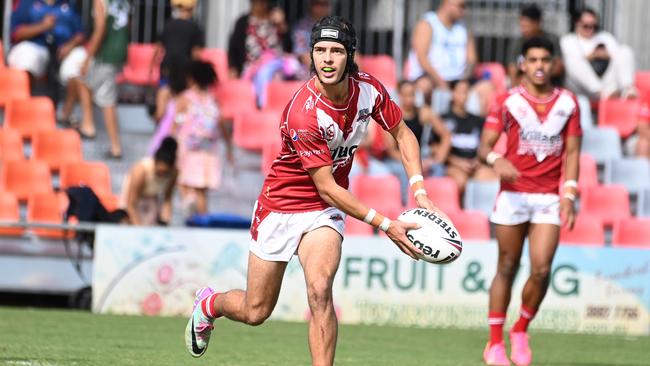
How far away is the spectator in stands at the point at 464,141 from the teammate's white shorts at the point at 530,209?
18.3ft

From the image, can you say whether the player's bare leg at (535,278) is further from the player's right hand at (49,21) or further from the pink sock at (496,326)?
the player's right hand at (49,21)

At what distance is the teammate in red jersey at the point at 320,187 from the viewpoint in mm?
7371

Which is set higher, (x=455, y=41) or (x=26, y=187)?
(x=455, y=41)

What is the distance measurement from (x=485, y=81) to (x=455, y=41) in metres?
0.62

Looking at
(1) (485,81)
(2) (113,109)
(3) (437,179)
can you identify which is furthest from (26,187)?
(1) (485,81)

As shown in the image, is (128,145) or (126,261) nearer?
(126,261)

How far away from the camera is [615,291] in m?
13.5

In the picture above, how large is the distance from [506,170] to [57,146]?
7.21 metres

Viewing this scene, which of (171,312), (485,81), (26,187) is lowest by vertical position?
(171,312)

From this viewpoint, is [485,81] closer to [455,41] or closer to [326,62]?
[455,41]

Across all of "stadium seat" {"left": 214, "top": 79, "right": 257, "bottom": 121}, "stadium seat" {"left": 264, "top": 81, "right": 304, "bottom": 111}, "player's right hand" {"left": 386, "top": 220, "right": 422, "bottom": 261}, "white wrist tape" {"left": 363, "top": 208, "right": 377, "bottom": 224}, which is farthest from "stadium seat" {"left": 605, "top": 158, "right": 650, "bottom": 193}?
"player's right hand" {"left": 386, "top": 220, "right": 422, "bottom": 261}

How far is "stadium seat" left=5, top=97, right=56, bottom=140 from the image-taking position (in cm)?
1589

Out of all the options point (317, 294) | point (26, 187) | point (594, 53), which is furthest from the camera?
point (594, 53)

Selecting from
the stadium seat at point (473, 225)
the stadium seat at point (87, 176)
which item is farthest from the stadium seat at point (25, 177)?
the stadium seat at point (473, 225)
